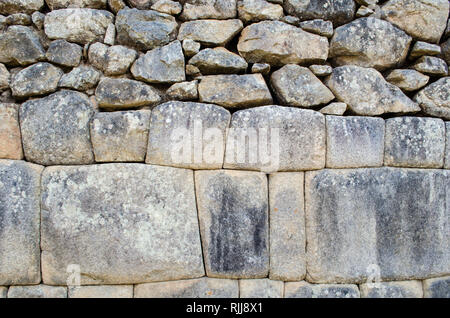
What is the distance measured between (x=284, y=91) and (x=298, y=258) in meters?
1.17

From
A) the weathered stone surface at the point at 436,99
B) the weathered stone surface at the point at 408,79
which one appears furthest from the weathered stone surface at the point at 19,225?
the weathered stone surface at the point at 436,99

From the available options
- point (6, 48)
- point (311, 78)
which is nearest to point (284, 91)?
point (311, 78)

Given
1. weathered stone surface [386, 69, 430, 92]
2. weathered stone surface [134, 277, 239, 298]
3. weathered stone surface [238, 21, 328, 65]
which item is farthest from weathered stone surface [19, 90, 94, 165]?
weathered stone surface [386, 69, 430, 92]

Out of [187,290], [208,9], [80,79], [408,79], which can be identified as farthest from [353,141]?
[80,79]

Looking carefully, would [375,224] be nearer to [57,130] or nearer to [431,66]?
[431,66]

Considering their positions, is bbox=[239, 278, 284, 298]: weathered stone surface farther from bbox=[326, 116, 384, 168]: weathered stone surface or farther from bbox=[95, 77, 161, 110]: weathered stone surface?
bbox=[95, 77, 161, 110]: weathered stone surface

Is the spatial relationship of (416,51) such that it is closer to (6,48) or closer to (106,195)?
(106,195)

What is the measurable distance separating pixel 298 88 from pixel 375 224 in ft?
3.63

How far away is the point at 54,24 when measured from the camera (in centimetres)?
226

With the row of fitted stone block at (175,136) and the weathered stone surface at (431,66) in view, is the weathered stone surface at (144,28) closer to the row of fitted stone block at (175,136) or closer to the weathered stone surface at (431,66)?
the row of fitted stone block at (175,136)

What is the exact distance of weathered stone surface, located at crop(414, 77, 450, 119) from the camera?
2379 millimetres

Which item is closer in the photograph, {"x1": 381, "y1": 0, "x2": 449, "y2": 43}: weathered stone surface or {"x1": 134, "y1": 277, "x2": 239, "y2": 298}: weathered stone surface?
{"x1": 134, "y1": 277, "x2": 239, "y2": 298}: weathered stone surface

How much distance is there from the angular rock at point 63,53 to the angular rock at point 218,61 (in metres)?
0.81

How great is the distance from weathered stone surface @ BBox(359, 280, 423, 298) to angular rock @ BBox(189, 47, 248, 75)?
1.79 metres
